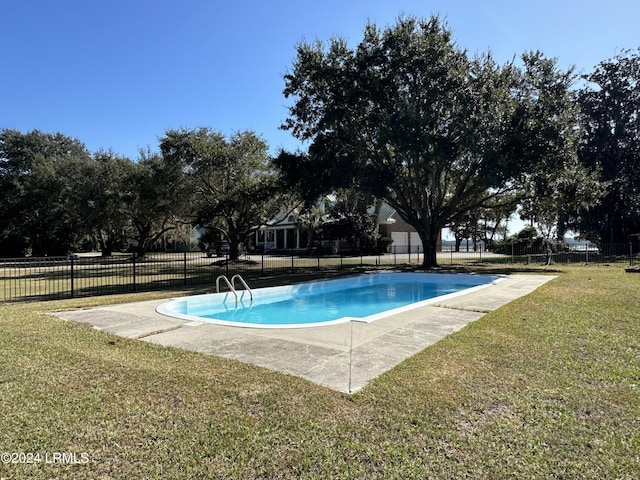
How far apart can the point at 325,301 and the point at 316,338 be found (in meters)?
6.96

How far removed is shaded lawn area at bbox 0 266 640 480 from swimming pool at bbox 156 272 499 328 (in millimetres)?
2426

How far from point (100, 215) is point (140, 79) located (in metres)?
15.4

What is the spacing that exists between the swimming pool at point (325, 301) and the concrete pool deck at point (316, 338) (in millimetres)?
429

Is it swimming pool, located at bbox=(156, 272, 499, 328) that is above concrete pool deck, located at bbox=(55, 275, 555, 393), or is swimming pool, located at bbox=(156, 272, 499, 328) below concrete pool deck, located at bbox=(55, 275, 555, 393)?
below

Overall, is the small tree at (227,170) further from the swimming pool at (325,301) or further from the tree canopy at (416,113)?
the swimming pool at (325,301)

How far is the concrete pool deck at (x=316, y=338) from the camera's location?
431cm

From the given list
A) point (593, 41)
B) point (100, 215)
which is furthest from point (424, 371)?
point (100, 215)

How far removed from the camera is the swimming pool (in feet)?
29.1

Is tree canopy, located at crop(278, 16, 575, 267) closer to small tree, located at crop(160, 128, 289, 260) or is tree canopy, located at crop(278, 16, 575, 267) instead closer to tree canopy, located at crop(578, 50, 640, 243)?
small tree, located at crop(160, 128, 289, 260)

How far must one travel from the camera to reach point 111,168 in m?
28.9

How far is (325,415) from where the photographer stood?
316cm

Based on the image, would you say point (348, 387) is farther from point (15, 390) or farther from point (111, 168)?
point (111, 168)

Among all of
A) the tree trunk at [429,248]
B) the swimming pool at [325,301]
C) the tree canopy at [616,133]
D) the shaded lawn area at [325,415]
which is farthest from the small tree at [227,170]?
the tree canopy at [616,133]

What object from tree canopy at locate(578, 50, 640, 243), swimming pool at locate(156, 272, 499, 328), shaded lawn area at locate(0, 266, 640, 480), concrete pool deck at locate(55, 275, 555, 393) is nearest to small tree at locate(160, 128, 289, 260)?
swimming pool at locate(156, 272, 499, 328)
